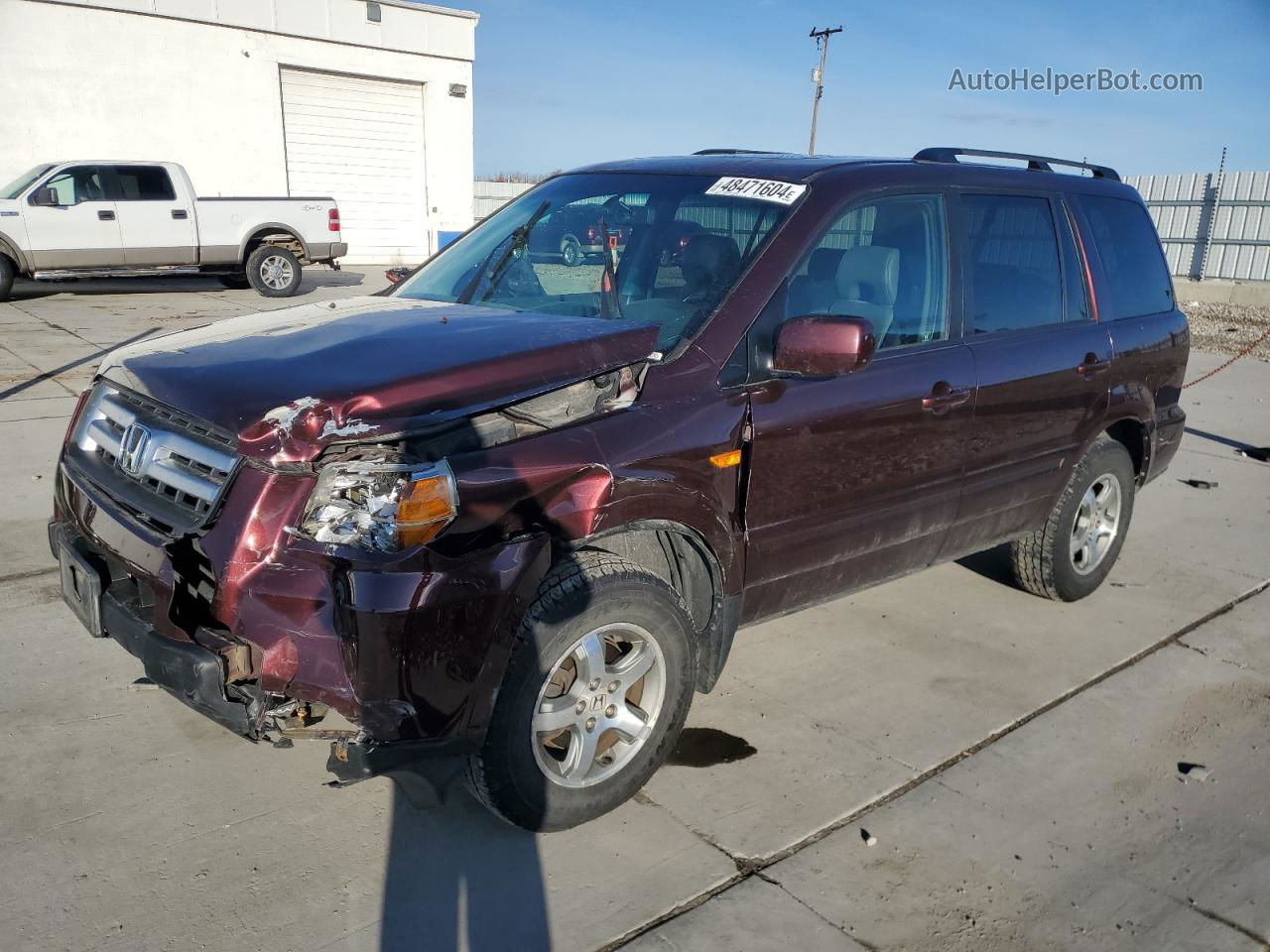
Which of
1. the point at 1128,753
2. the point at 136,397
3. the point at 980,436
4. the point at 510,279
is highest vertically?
the point at 510,279

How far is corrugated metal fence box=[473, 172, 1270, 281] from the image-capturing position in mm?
20594

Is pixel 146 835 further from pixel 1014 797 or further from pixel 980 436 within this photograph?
pixel 980 436

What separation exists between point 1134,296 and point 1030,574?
1.48m

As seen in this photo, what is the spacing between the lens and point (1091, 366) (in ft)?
15.0

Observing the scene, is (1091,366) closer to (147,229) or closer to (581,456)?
(581,456)

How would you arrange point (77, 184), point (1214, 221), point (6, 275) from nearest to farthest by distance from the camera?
point (6, 275), point (77, 184), point (1214, 221)

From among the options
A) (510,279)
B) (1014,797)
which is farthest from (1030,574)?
(510,279)

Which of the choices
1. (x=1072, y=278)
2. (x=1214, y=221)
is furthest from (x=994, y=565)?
(x=1214, y=221)

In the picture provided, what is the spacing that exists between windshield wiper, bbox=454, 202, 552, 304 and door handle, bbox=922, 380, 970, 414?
1.70 meters

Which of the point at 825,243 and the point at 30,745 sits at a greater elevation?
the point at 825,243

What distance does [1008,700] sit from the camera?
399 centimetres

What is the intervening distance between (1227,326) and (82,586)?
18726mm

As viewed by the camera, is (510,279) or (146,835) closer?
(146,835)

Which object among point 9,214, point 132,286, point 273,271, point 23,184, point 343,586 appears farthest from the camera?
point 132,286
